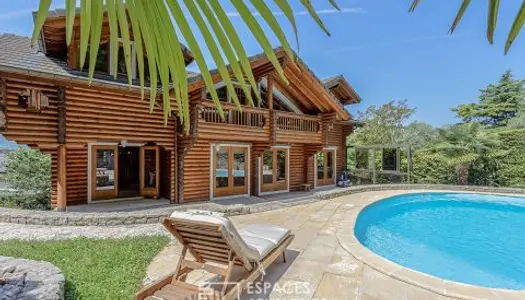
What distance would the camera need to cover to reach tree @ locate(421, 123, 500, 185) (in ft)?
50.8

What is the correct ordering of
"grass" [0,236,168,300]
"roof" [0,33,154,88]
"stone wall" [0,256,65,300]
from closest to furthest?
"stone wall" [0,256,65,300], "grass" [0,236,168,300], "roof" [0,33,154,88]

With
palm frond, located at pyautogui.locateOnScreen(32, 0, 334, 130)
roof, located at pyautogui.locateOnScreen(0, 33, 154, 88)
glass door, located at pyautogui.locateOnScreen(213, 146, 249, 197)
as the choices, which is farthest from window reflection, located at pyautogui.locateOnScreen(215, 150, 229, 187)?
palm frond, located at pyautogui.locateOnScreen(32, 0, 334, 130)

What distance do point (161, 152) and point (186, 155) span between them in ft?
4.96

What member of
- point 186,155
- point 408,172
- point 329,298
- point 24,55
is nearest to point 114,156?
point 186,155

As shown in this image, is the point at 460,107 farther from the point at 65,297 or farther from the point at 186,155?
the point at 65,297

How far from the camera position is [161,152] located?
11.4 metres

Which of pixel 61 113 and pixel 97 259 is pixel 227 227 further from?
pixel 61 113

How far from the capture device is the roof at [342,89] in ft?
51.0

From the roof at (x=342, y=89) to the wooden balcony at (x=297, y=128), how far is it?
122 inches

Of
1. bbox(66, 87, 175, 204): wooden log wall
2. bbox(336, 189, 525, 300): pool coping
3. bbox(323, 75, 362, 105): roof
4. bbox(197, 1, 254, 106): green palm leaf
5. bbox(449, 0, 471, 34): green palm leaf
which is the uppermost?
bbox(323, 75, 362, 105): roof

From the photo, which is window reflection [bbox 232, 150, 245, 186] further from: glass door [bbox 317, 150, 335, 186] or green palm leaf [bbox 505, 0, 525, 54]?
green palm leaf [bbox 505, 0, 525, 54]

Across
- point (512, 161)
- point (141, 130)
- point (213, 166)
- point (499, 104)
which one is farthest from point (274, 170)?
point (499, 104)

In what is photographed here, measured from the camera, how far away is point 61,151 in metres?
8.04

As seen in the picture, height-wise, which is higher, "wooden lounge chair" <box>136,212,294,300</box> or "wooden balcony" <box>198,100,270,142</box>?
"wooden balcony" <box>198,100,270,142</box>
